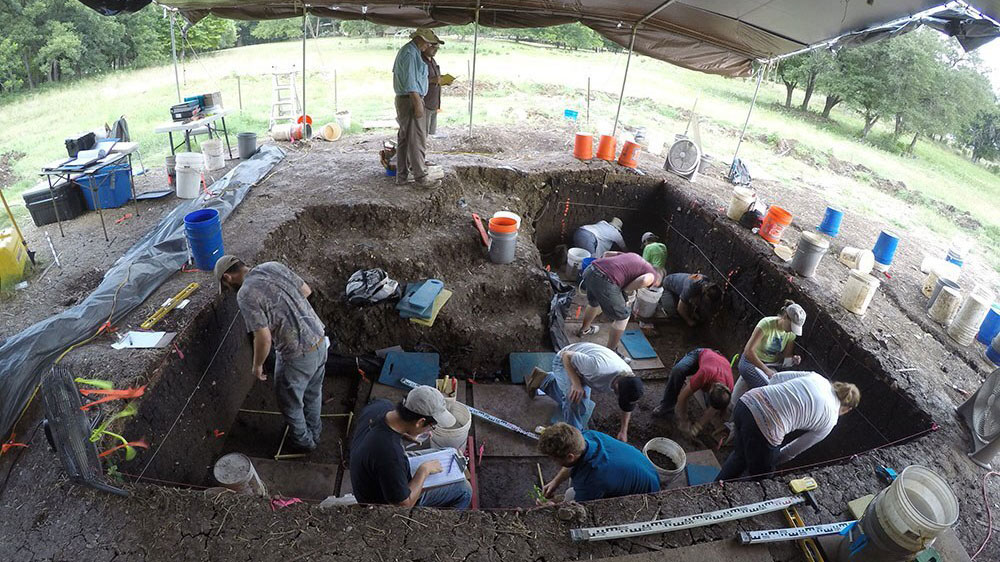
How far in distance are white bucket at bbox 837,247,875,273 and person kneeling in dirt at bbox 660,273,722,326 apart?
1560 mm

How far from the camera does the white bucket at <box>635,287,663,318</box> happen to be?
6824 mm

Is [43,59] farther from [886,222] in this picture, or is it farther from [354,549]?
[886,222]

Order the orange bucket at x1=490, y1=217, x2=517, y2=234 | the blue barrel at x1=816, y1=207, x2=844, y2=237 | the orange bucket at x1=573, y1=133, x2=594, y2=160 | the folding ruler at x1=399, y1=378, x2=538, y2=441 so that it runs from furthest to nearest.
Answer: the orange bucket at x1=573, y1=133, x2=594, y2=160 < the blue barrel at x1=816, y1=207, x2=844, y2=237 < the orange bucket at x1=490, y1=217, x2=517, y2=234 < the folding ruler at x1=399, y1=378, x2=538, y2=441

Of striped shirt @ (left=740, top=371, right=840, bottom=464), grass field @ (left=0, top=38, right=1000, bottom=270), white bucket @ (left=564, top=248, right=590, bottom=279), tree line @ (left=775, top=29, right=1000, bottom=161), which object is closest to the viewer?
striped shirt @ (left=740, top=371, right=840, bottom=464)

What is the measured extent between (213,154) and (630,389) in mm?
7296

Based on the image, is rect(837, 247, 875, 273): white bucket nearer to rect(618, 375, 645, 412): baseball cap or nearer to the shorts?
the shorts

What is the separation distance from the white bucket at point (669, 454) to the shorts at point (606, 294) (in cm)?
173

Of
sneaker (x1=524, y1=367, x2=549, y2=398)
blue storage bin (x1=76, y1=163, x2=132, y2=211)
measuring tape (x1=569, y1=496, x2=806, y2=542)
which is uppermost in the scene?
blue storage bin (x1=76, y1=163, x2=132, y2=211)

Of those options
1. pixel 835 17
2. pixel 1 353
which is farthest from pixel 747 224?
pixel 1 353

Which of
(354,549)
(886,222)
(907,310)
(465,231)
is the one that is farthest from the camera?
(886,222)

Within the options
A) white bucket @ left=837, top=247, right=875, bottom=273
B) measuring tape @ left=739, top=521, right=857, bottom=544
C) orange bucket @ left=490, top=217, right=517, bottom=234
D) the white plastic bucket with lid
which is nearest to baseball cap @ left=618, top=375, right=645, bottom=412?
measuring tape @ left=739, top=521, right=857, bottom=544

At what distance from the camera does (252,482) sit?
3.54m

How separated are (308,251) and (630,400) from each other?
414cm

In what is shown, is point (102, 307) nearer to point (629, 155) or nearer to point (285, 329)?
point (285, 329)
